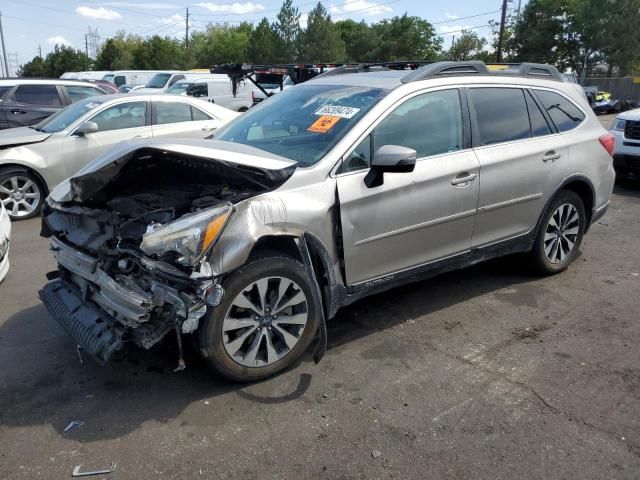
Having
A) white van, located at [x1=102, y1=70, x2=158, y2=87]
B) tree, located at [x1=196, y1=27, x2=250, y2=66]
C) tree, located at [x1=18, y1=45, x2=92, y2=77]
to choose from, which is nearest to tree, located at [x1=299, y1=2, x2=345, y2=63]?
tree, located at [x1=196, y1=27, x2=250, y2=66]

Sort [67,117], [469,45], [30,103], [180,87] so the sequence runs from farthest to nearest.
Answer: [469,45] < [180,87] < [30,103] < [67,117]

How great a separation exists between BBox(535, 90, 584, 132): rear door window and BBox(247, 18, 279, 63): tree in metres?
61.3

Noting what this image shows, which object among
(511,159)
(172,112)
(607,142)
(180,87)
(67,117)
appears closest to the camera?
(511,159)

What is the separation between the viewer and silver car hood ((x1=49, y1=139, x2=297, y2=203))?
323 cm

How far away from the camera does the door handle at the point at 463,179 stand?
13.5 ft

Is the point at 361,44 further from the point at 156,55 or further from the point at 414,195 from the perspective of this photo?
the point at 414,195

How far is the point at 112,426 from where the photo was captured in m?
3.02

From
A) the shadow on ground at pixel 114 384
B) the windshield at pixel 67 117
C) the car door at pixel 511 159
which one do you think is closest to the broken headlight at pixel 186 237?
the shadow on ground at pixel 114 384

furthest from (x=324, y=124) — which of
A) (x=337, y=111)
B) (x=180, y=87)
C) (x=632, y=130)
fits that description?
(x=180, y=87)

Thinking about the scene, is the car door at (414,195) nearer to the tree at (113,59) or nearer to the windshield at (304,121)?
the windshield at (304,121)

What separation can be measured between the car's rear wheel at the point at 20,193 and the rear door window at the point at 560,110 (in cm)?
641

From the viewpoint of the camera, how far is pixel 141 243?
119 inches

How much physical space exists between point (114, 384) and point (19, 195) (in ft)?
17.1

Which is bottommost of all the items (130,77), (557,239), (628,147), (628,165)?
(557,239)
